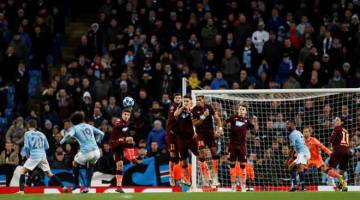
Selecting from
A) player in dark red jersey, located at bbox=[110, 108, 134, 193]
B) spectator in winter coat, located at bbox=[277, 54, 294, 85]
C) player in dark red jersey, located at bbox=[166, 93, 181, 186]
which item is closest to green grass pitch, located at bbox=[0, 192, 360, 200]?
player in dark red jersey, located at bbox=[110, 108, 134, 193]

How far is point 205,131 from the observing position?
2259cm

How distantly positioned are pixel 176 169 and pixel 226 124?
259 cm

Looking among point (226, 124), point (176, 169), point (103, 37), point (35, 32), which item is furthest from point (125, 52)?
point (176, 169)

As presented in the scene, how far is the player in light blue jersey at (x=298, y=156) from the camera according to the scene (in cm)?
2200

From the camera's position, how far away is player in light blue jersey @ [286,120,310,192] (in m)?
22.0

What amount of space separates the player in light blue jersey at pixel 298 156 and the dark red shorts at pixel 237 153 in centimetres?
107

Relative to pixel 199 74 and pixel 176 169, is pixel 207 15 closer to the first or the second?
pixel 199 74

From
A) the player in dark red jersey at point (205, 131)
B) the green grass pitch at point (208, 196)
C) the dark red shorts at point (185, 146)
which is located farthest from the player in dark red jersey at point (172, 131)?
the green grass pitch at point (208, 196)

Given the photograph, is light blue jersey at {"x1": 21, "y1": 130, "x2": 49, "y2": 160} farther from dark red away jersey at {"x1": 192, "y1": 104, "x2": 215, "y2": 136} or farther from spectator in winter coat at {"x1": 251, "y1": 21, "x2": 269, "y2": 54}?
spectator in winter coat at {"x1": 251, "y1": 21, "x2": 269, "y2": 54}

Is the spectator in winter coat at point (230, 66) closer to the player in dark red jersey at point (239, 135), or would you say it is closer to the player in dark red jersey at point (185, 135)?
the player in dark red jersey at point (239, 135)

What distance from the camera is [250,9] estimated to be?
29312 millimetres

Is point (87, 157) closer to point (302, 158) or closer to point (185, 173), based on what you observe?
point (185, 173)

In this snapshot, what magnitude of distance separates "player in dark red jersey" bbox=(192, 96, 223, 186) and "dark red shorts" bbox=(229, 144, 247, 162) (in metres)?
0.47

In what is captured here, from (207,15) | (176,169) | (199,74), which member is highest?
(207,15)
